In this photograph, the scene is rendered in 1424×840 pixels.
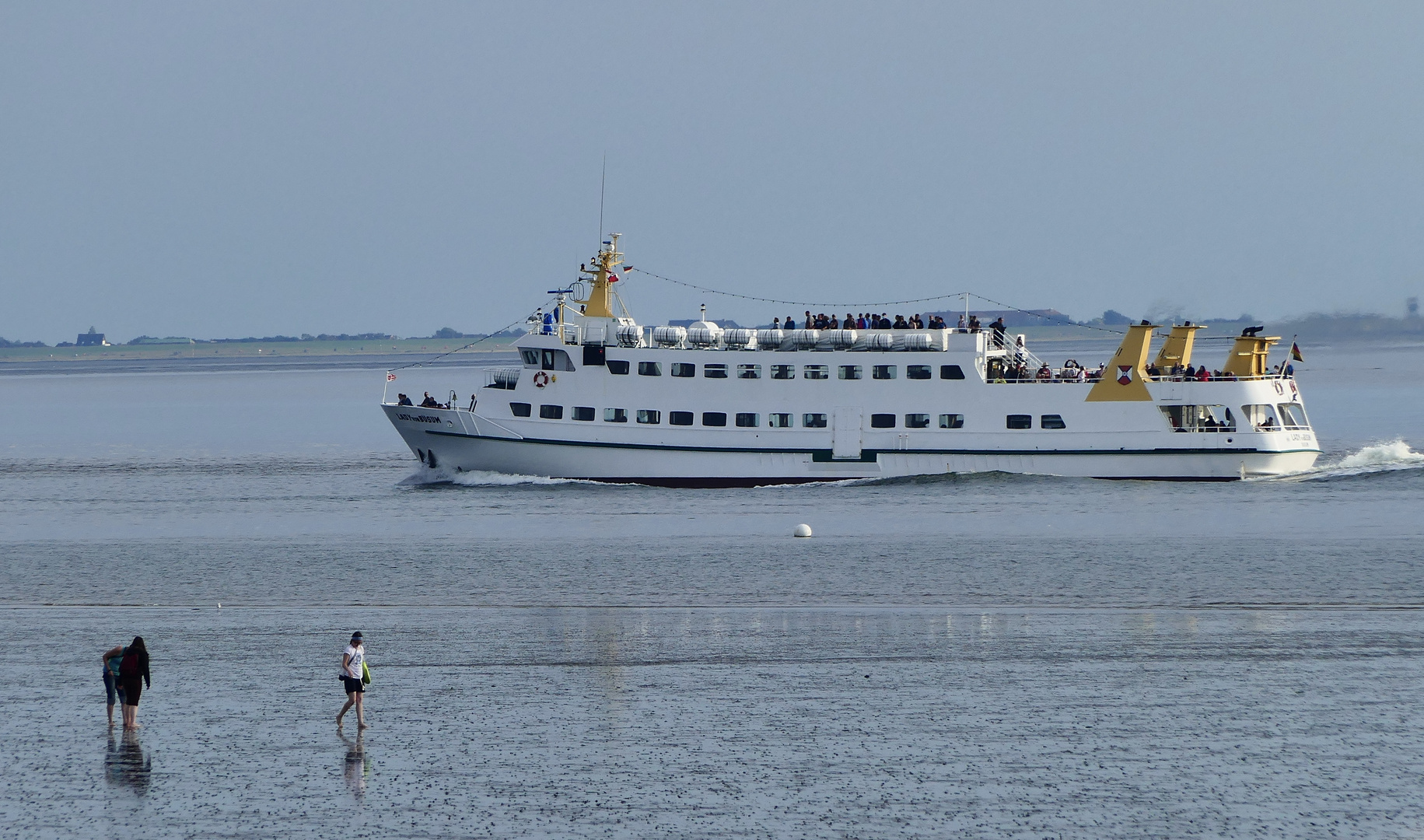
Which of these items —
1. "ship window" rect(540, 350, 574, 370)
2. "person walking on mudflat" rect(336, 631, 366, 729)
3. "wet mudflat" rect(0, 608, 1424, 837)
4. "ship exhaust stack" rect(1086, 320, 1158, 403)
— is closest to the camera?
"wet mudflat" rect(0, 608, 1424, 837)

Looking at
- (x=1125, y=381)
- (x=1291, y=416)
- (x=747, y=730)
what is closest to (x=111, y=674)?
(x=747, y=730)

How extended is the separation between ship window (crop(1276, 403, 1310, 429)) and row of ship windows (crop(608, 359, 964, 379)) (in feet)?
44.0

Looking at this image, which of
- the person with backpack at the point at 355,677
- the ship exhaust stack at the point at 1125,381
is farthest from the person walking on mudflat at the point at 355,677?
the ship exhaust stack at the point at 1125,381

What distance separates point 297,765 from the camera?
21.2 metres

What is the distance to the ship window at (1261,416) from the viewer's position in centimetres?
5406

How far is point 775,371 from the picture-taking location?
5403 centimetres

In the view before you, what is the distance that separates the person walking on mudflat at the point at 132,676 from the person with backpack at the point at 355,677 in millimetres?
3234

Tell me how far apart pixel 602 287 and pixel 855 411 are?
11436 mm

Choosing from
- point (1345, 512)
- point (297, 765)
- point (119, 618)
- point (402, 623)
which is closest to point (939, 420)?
point (1345, 512)

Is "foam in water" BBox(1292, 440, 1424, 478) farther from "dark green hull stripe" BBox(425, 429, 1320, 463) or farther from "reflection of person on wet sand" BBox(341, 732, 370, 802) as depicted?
"reflection of person on wet sand" BBox(341, 732, 370, 802)

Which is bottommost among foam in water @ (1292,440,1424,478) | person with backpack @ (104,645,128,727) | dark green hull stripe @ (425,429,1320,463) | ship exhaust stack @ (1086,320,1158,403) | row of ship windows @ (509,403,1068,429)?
person with backpack @ (104,645,128,727)

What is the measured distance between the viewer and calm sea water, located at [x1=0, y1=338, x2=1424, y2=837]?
64.3 feet

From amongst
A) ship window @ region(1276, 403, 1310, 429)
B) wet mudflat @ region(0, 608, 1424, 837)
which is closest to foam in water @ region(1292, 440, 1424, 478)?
ship window @ region(1276, 403, 1310, 429)

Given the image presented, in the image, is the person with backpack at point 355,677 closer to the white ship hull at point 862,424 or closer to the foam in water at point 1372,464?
the white ship hull at point 862,424
